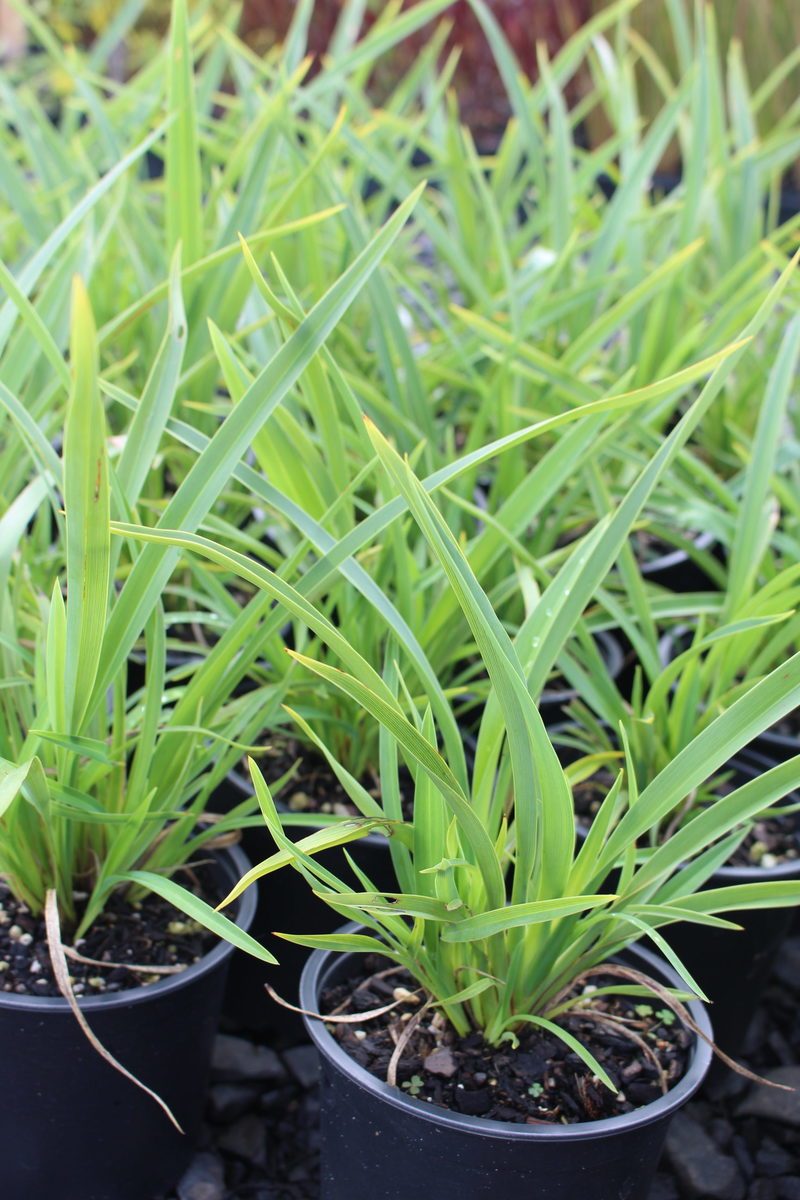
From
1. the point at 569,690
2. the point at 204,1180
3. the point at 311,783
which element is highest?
the point at 569,690

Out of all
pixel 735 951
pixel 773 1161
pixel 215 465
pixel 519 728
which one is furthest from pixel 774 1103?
pixel 215 465

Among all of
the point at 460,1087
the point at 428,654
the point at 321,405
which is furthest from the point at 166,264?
the point at 460,1087

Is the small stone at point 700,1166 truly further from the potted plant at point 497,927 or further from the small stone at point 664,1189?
the potted plant at point 497,927

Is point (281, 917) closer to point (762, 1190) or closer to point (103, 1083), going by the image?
point (103, 1083)

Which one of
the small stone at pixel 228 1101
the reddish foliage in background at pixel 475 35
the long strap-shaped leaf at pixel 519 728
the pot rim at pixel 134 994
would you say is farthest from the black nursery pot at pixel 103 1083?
the reddish foliage in background at pixel 475 35

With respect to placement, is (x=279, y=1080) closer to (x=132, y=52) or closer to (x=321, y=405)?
(x=321, y=405)

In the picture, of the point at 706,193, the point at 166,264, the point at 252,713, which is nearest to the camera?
the point at 252,713
